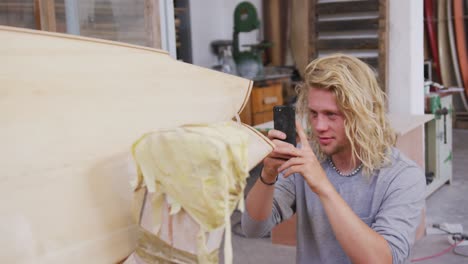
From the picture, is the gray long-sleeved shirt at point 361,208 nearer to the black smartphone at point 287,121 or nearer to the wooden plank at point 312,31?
the black smartphone at point 287,121

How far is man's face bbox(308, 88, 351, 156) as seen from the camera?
1599 mm

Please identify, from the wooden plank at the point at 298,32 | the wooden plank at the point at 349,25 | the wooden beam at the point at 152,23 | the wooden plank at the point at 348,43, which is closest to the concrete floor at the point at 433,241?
the wooden plank at the point at 348,43

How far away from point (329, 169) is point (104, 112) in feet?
2.59

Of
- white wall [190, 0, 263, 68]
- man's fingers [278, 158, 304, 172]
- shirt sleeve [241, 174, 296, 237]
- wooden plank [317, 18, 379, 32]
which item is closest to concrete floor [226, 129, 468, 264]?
wooden plank [317, 18, 379, 32]

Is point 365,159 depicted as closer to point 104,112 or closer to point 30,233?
point 104,112

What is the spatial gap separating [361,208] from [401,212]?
133mm

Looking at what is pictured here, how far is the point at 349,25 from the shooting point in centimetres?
508

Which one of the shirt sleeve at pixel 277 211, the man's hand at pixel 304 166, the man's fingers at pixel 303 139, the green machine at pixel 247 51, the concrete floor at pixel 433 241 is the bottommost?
the concrete floor at pixel 433 241

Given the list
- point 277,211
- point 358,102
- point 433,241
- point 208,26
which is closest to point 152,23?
point 277,211

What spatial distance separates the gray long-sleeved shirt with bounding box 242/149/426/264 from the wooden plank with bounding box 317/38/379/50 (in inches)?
130

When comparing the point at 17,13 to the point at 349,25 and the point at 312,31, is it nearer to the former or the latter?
the point at 349,25

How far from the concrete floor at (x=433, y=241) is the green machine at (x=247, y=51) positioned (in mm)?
1651

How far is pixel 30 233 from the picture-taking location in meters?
1.00

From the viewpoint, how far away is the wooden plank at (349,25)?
4730 millimetres
